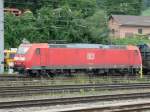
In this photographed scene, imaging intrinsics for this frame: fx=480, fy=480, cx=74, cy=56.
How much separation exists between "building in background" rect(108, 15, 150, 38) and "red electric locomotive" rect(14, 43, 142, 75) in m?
48.1

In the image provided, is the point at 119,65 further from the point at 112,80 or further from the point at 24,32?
the point at 24,32

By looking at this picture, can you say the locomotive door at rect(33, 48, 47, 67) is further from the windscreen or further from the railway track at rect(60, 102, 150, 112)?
the railway track at rect(60, 102, 150, 112)

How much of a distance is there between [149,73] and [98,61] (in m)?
5.91

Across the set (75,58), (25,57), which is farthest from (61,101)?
(75,58)

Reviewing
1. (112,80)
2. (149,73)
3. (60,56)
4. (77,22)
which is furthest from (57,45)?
(77,22)

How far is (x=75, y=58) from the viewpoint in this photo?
3741 centimetres

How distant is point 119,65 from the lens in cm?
3981

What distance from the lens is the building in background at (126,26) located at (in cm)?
8912

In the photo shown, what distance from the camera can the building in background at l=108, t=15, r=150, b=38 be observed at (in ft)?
292

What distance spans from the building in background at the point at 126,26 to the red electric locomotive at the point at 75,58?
48104 mm

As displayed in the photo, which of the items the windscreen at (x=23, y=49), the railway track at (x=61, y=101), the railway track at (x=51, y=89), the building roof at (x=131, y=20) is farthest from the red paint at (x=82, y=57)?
the building roof at (x=131, y=20)

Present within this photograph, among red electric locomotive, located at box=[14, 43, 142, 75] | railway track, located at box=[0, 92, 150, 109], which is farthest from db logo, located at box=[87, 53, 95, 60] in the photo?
railway track, located at box=[0, 92, 150, 109]

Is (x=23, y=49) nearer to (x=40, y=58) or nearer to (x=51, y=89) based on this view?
(x=40, y=58)

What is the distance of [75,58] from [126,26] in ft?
177
